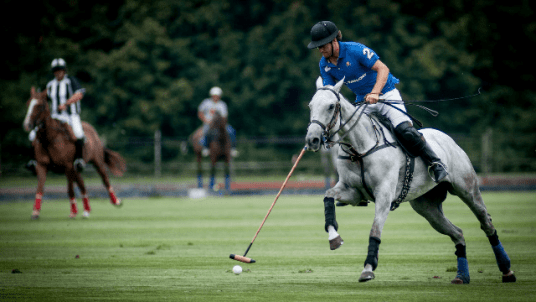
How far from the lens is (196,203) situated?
1819cm

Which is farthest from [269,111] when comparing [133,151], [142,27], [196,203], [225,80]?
[196,203]

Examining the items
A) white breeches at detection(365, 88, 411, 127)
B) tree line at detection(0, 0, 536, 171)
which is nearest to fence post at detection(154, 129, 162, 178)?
tree line at detection(0, 0, 536, 171)

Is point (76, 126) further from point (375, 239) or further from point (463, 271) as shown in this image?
point (463, 271)

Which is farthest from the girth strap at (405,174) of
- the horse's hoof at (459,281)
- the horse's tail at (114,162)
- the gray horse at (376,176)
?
the horse's tail at (114,162)

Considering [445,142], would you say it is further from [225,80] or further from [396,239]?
[225,80]

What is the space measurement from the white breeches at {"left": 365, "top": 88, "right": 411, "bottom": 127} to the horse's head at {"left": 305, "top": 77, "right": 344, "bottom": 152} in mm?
829

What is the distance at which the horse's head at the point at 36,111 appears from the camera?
43.6 feet

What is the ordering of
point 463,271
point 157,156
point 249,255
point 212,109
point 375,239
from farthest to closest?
point 157,156
point 212,109
point 249,255
point 463,271
point 375,239

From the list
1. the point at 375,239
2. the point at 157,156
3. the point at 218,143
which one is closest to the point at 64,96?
the point at 218,143

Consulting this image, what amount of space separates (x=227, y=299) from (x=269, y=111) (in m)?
28.5

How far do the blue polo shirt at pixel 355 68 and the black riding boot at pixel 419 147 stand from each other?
60 cm

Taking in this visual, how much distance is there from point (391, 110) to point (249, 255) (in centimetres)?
267

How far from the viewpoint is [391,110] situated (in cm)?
709

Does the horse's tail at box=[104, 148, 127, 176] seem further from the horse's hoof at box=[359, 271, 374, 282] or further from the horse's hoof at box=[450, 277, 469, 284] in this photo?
the horse's hoof at box=[359, 271, 374, 282]
